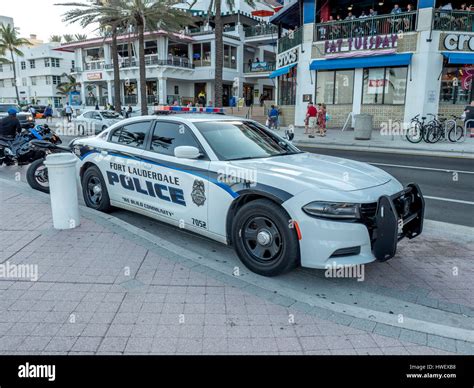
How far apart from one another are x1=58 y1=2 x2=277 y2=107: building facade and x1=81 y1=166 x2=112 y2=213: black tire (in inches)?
1426

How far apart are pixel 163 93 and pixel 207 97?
5610 mm

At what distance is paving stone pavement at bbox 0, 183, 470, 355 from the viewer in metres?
2.97

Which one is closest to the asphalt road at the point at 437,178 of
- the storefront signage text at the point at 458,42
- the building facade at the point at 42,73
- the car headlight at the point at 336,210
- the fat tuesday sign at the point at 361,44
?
the car headlight at the point at 336,210

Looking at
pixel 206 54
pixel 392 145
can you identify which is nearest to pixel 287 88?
pixel 392 145

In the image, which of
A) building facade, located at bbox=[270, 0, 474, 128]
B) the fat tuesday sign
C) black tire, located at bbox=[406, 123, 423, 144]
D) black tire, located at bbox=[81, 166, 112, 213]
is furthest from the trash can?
black tire, located at bbox=[81, 166, 112, 213]

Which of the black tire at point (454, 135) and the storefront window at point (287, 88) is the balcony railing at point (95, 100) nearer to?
the storefront window at point (287, 88)

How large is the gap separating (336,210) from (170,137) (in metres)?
2.55

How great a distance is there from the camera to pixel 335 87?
25172 mm

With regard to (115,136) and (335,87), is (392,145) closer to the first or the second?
(335,87)

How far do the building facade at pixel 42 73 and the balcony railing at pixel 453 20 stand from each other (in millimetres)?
54851

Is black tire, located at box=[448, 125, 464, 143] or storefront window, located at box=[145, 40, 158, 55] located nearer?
black tire, located at box=[448, 125, 464, 143]

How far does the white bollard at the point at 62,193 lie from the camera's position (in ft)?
17.5

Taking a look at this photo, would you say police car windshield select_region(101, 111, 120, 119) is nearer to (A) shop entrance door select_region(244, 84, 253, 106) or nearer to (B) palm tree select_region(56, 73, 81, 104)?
(A) shop entrance door select_region(244, 84, 253, 106)
